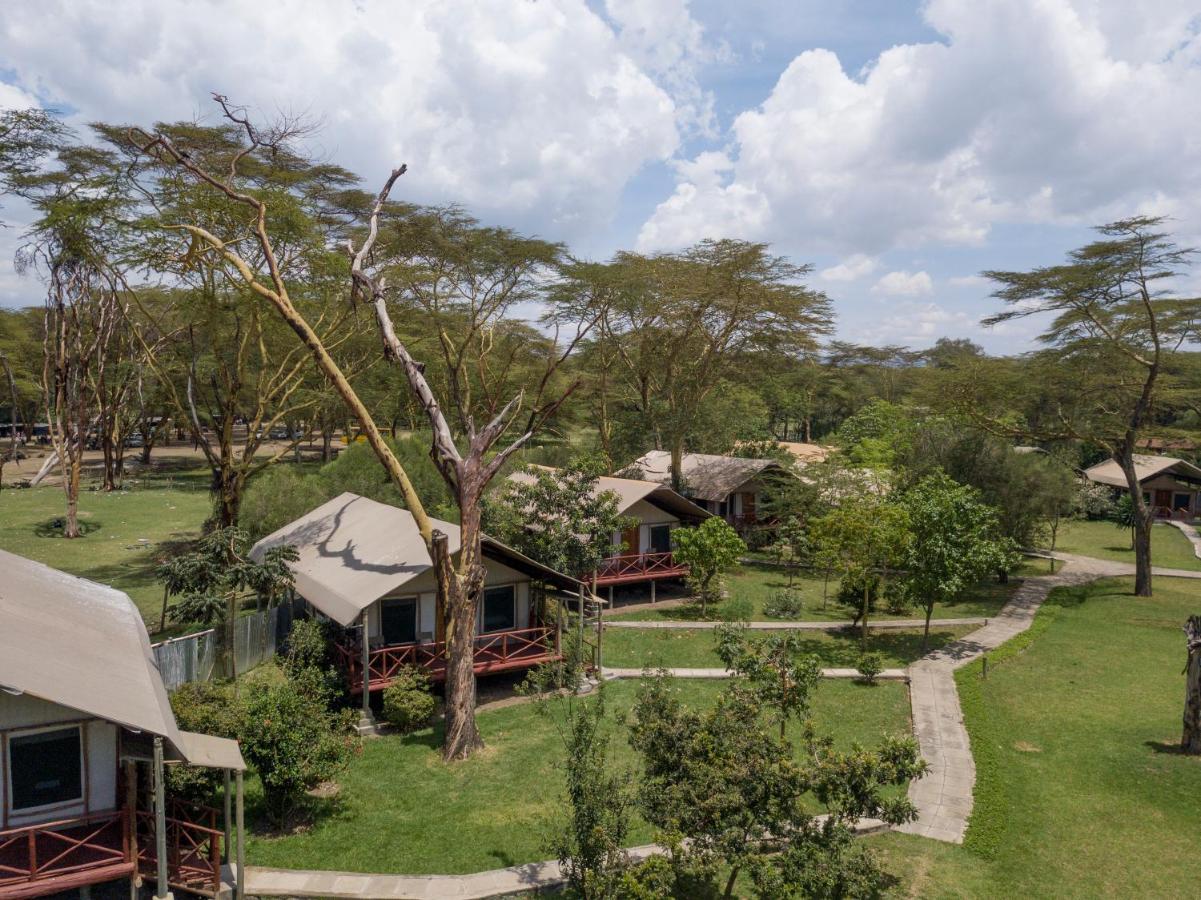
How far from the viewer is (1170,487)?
5097 centimetres

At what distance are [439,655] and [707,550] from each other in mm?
11474

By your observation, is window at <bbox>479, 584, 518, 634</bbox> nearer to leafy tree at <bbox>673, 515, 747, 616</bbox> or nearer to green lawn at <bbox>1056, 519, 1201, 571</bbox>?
leafy tree at <bbox>673, 515, 747, 616</bbox>

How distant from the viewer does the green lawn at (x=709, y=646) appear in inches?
881

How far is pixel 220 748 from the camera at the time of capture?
11344mm

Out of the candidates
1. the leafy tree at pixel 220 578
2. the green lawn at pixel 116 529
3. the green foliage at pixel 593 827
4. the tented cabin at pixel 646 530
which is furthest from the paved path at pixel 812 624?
the green foliage at pixel 593 827

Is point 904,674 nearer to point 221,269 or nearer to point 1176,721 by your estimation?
point 1176,721

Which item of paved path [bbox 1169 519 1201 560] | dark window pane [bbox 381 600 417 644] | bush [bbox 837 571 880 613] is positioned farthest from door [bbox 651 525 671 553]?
paved path [bbox 1169 519 1201 560]

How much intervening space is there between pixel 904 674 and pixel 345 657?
49.3 feet

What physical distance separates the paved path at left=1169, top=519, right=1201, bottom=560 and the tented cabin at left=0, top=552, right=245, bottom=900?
46179mm

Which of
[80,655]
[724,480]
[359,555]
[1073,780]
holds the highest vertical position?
[724,480]

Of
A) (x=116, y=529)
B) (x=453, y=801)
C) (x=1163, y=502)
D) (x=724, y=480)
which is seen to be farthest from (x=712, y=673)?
(x=1163, y=502)

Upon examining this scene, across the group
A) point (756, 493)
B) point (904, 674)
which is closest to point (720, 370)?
point (756, 493)

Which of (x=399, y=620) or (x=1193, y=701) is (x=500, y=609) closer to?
(x=399, y=620)

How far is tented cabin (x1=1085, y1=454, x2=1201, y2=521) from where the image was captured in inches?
1970
